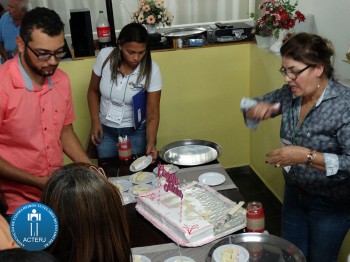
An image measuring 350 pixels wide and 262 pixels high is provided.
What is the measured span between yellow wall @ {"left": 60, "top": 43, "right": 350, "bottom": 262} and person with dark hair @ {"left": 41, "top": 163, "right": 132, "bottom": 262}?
2389 millimetres

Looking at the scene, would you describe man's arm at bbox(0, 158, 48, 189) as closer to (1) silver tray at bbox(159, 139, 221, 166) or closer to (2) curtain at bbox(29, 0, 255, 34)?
(1) silver tray at bbox(159, 139, 221, 166)

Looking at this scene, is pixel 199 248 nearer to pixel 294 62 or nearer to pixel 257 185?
pixel 294 62

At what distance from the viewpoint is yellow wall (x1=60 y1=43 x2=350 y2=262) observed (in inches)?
141

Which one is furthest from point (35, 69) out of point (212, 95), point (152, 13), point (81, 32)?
point (212, 95)

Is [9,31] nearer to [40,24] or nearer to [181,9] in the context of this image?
[181,9]

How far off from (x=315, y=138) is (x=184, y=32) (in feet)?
7.06

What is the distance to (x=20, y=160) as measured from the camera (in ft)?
6.48

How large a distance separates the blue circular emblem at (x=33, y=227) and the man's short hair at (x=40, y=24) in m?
1.19

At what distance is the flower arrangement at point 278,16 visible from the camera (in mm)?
3018

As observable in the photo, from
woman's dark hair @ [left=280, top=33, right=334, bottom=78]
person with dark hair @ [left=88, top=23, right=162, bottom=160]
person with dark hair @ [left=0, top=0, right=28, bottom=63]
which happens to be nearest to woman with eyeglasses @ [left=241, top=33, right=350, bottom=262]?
woman's dark hair @ [left=280, top=33, right=334, bottom=78]

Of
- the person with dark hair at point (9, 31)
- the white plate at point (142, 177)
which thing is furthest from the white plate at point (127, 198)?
the person with dark hair at point (9, 31)

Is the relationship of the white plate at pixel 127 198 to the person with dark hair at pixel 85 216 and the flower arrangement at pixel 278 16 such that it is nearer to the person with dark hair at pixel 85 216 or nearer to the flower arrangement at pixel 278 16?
the person with dark hair at pixel 85 216

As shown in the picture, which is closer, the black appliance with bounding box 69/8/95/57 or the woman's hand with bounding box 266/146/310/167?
the woman's hand with bounding box 266/146/310/167

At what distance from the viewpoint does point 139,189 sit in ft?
7.10
